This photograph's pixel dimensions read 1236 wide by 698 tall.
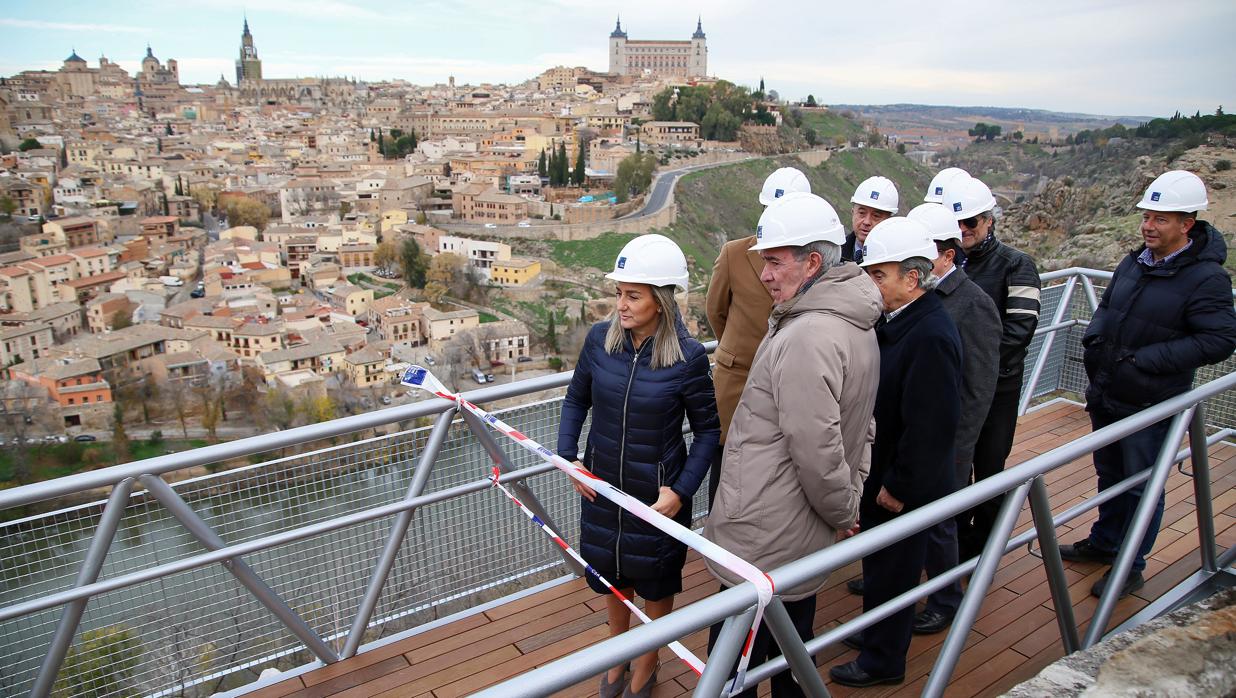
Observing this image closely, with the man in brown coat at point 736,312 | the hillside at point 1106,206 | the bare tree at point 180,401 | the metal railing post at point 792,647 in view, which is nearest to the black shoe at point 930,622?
the man in brown coat at point 736,312

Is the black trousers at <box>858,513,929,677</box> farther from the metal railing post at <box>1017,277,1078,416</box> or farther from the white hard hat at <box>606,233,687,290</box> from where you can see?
the metal railing post at <box>1017,277,1078,416</box>

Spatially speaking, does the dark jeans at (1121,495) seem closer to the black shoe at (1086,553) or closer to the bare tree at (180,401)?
the black shoe at (1086,553)

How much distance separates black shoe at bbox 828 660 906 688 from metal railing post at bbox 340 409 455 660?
4.67 feet

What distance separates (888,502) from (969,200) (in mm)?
1244

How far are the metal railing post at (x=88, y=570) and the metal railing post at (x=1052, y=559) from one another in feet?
7.60

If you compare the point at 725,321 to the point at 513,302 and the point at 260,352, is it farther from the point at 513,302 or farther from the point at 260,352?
the point at 513,302

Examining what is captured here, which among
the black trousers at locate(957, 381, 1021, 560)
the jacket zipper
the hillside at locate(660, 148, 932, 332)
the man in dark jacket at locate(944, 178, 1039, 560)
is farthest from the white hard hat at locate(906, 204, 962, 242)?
the hillside at locate(660, 148, 932, 332)

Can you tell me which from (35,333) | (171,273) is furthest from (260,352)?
(171,273)

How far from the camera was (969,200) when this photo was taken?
2857 mm

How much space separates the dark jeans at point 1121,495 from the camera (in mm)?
2834

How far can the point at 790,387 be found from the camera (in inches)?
70.4

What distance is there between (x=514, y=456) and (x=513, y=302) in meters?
46.0

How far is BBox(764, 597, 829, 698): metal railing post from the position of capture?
1.38 meters

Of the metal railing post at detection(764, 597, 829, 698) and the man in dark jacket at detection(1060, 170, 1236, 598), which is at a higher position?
the man in dark jacket at detection(1060, 170, 1236, 598)
